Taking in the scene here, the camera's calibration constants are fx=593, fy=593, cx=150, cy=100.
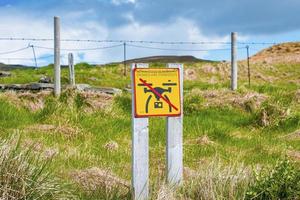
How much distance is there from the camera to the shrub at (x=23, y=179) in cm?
521

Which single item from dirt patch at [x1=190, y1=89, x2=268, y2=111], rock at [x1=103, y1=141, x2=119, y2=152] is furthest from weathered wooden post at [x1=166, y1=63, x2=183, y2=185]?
dirt patch at [x1=190, y1=89, x2=268, y2=111]

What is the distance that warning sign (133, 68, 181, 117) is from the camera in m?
5.91

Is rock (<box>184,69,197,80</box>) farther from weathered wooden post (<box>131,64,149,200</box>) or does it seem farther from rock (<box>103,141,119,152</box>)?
weathered wooden post (<box>131,64,149,200</box>)

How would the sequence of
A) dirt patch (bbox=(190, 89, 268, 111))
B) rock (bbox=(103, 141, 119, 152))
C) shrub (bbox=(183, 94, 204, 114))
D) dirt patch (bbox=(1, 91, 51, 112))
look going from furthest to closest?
dirt patch (bbox=(190, 89, 268, 111)) → shrub (bbox=(183, 94, 204, 114)) → dirt patch (bbox=(1, 91, 51, 112)) → rock (bbox=(103, 141, 119, 152))

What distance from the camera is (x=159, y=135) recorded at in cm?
1040

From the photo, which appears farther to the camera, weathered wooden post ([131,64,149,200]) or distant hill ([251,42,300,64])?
distant hill ([251,42,300,64])

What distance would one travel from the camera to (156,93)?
19.6ft

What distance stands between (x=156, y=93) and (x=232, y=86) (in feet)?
39.3

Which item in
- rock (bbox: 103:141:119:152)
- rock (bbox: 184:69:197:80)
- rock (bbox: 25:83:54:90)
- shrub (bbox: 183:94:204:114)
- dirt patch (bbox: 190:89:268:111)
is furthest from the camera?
rock (bbox: 184:69:197:80)

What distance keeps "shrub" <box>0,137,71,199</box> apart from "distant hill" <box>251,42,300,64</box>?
26558 mm

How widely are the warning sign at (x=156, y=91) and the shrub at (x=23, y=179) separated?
1.09 m

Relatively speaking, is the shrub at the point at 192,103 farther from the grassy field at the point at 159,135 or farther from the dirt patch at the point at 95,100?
the dirt patch at the point at 95,100

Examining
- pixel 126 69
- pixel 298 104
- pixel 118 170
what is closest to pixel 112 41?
pixel 126 69

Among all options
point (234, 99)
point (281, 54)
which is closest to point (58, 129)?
point (234, 99)
